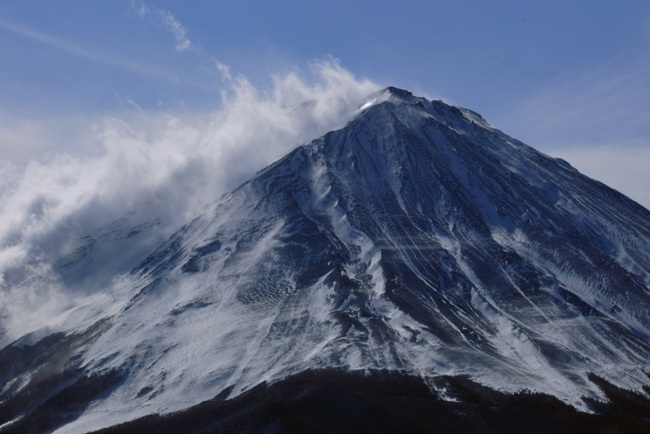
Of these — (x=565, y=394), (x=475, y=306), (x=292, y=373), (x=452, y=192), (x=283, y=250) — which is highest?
(x=452, y=192)

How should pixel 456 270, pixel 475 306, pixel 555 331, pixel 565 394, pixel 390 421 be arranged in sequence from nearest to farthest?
pixel 390 421 < pixel 565 394 < pixel 555 331 < pixel 475 306 < pixel 456 270

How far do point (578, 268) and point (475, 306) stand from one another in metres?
33.9

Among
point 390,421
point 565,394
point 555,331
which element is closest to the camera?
point 390,421

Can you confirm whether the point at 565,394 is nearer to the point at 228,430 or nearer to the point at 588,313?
the point at 588,313

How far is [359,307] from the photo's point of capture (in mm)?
138250

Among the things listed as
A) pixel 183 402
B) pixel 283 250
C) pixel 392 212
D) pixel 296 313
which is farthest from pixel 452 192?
pixel 183 402

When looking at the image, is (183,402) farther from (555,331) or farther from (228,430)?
(555,331)

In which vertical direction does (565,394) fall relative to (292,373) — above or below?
below

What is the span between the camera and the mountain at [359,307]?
117 meters

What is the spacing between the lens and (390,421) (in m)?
88.6

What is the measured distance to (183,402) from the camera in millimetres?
111312

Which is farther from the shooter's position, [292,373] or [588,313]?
[588,313]

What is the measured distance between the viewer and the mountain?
383 ft

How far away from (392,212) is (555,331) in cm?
6398
